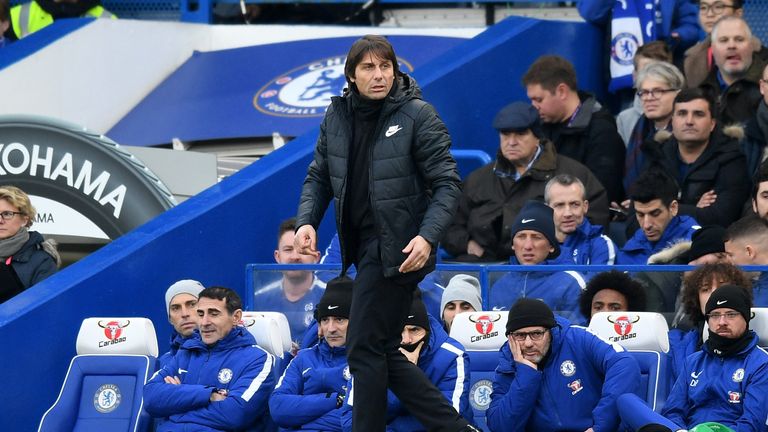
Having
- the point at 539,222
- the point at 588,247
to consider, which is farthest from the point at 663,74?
the point at 539,222

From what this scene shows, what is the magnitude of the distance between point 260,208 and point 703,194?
9.05ft

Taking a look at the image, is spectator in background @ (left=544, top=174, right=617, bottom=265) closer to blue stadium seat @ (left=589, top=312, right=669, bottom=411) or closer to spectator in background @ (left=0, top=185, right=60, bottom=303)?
blue stadium seat @ (left=589, top=312, right=669, bottom=411)

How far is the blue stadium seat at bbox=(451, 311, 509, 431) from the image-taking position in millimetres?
8195

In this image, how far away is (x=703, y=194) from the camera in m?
9.54

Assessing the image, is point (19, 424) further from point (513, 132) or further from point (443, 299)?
point (513, 132)

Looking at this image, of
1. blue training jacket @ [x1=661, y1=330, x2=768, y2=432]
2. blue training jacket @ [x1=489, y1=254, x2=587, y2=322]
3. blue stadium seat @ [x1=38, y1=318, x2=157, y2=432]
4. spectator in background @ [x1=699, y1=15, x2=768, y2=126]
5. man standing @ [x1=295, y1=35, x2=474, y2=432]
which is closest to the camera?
man standing @ [x1=295, y1=35, x2=474, y2=432]

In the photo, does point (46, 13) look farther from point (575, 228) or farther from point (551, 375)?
point (551, 375)

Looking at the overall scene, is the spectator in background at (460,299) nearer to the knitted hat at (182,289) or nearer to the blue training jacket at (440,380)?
the blue training jacket at (440,380)

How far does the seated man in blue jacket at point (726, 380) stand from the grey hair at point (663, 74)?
298 centimetres

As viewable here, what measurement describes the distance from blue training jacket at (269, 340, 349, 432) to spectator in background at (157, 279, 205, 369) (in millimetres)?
780

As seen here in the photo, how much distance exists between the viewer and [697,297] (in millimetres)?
7902

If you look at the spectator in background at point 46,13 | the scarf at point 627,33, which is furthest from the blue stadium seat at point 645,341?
the spectator in background at point 46,13

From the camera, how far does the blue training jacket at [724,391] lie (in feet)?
23.7

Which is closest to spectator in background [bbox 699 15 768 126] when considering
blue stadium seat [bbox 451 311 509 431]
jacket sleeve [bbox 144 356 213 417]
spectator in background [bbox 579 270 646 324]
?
spectator in background [bbox 579 270 646 324]
